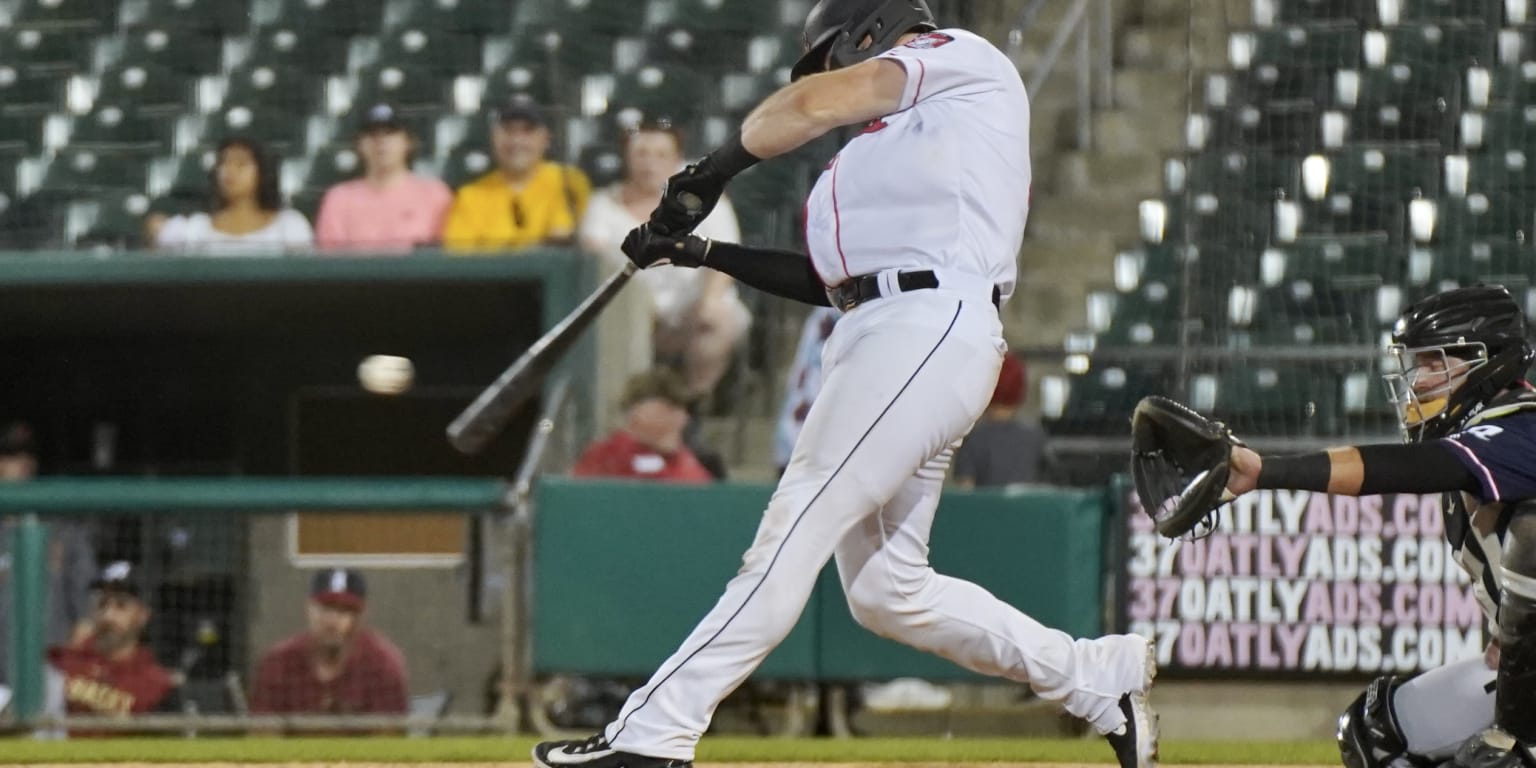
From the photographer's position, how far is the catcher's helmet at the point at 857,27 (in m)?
3.95

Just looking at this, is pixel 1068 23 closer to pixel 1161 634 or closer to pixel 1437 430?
pixel 1161 634

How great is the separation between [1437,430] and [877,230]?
1134mm

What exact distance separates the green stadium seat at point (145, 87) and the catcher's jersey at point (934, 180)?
18.8 feet

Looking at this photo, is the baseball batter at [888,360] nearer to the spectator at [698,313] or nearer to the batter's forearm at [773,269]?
the batter's forearm at [773,269]

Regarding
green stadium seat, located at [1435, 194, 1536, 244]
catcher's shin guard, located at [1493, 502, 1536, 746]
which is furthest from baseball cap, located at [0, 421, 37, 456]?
catcher's shin guard, located at [1493, 502, 1536, 746]

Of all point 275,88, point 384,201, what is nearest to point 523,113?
point 384,201

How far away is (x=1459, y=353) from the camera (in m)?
3.78

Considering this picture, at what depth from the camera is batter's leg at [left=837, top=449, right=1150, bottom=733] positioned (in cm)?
391

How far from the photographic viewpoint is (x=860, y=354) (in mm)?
3729

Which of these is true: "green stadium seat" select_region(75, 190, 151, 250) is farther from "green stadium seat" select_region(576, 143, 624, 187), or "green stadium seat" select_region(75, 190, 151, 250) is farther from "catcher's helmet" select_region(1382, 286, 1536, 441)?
"catcher's helmet" select_region(1382, 286, 1536, 441)

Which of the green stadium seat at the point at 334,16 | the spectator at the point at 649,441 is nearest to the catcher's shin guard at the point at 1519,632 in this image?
the spectator at the point at 649,441

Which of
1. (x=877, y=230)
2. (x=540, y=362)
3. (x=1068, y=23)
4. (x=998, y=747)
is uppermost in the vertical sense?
(x=1068, y=23)

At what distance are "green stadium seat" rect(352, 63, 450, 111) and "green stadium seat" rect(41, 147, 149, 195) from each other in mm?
968

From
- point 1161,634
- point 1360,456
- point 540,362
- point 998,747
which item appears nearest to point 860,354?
point 1360,456
